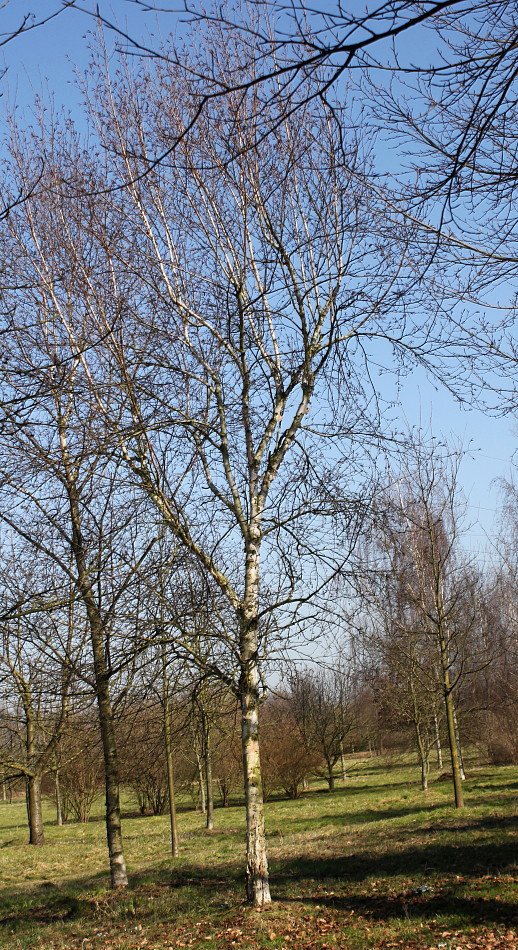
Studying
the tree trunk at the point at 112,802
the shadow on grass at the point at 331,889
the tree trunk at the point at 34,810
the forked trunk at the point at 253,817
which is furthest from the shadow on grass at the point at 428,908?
the tree trunk at the point at 34,810

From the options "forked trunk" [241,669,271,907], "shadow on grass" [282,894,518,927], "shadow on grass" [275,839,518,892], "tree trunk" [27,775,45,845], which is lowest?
"tree trunk" [27,775,45,845]

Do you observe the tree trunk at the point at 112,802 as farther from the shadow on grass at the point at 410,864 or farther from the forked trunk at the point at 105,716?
the shadow on grass at the point at 410,864

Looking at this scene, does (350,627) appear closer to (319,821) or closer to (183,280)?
(183,280)

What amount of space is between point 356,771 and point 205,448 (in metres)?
35.6

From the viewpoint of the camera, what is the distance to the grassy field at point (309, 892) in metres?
6.29

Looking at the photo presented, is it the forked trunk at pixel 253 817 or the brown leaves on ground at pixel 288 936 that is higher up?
the forked trunk at pixel 253 817

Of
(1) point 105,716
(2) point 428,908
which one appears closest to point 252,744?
(2) point 428,908

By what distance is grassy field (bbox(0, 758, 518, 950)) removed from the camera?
20.6ft

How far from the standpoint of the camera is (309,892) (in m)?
8.07

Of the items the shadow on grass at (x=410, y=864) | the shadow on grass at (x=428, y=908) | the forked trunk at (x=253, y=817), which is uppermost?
the forked trunk at (x=253, y=817)

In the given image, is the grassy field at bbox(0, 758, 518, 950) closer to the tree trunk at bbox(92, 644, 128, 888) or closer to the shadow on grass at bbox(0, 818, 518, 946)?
the shadow on grass at bbox(0, 818, 518, 946)

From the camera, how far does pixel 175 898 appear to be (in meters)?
9.04

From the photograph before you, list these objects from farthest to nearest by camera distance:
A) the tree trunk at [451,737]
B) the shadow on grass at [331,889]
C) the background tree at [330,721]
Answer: the background tree at [330,721]
the tree trunk at [451,737]
the shadow on grass at [331,889]

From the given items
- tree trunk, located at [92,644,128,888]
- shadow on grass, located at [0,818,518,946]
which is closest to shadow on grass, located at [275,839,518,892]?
shadow on grass, located at [0,818,518,946]
